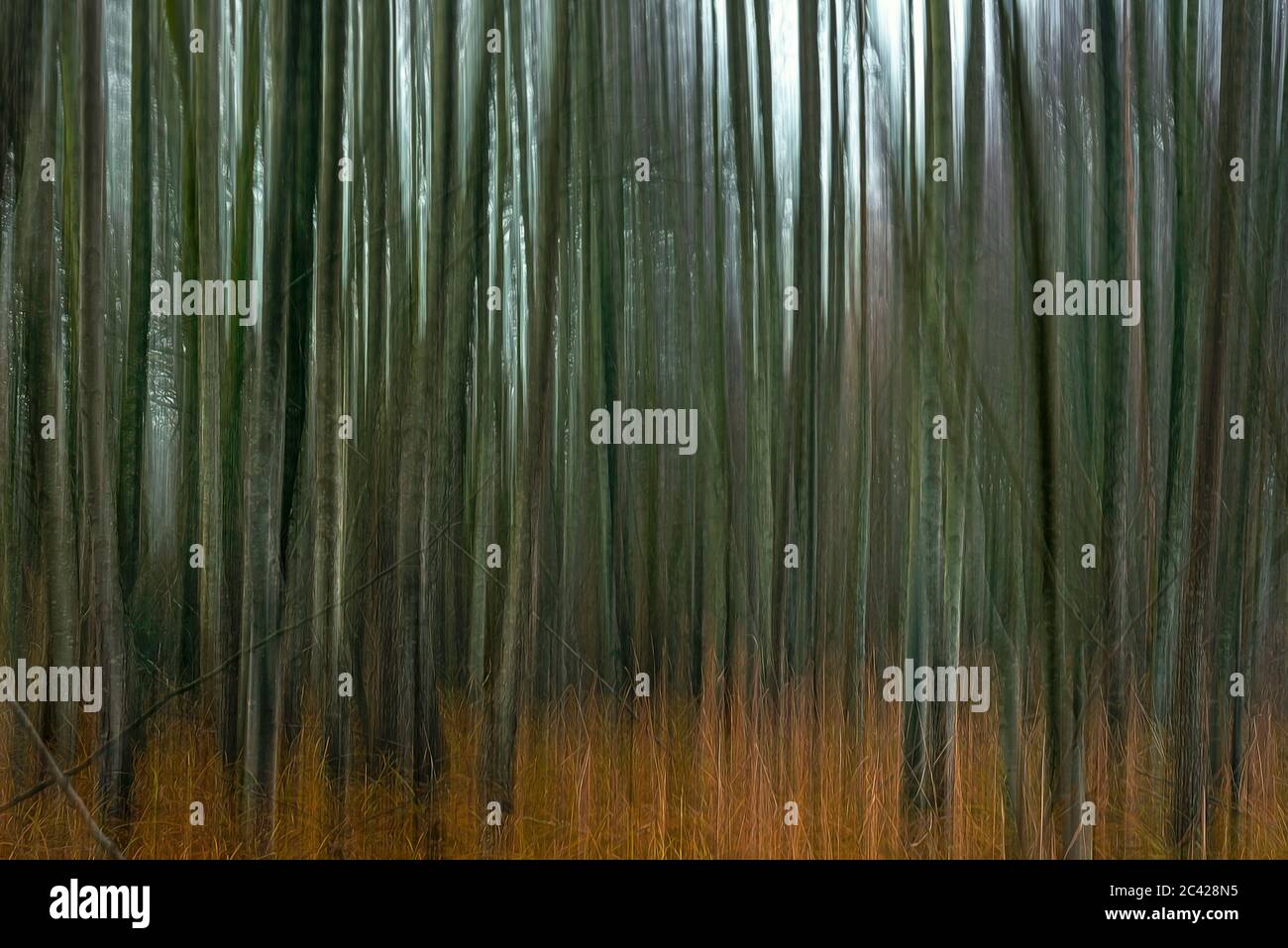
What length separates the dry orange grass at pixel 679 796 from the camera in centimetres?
164

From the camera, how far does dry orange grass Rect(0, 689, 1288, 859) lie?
1.64 m

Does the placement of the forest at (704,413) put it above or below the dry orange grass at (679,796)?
above

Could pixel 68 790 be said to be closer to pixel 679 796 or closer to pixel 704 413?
pixel 679 796

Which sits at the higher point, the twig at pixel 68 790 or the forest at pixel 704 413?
the forest at pixel 704 413

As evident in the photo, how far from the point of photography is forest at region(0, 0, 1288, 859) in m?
1.64

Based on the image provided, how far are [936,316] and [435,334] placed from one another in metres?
1.04

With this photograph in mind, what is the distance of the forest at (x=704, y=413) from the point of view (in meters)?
1.64

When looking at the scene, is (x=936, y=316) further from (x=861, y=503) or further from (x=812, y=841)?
(x=812, y=841)

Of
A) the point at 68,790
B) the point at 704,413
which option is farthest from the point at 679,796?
the point at 68,790

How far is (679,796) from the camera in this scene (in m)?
1.65

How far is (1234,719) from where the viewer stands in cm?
164

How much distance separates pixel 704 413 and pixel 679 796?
80 centimetres

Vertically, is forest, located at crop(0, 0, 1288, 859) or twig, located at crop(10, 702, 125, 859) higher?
A: forest, located at crop(0, 0, 1288, 859)
